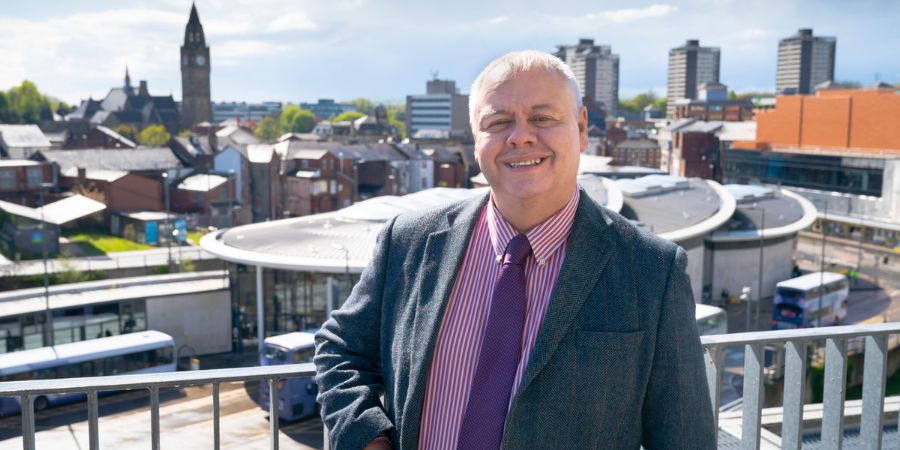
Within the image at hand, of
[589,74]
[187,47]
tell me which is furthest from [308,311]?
[589,74]

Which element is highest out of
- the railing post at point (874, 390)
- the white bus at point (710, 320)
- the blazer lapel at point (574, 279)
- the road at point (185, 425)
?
the blazer lapel at point (574, 279)

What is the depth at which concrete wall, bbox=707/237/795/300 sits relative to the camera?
3275 cm

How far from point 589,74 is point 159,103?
7419 centimetres

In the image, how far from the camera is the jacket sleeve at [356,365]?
206 centimetres

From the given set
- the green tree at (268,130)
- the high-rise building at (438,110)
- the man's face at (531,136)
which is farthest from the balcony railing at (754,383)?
the high-rise building at (438,110)

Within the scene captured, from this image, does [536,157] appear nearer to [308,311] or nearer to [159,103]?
[308,311]

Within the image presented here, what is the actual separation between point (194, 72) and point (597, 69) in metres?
75.1

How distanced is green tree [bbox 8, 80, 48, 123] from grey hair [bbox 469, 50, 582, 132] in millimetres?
96342

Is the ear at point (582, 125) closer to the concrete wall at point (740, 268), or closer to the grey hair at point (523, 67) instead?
the grey hair at point (523, 67)

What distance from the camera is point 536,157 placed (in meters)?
2.03

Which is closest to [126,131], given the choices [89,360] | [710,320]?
[89,360]

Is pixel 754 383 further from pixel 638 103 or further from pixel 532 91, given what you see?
pixel 638 103

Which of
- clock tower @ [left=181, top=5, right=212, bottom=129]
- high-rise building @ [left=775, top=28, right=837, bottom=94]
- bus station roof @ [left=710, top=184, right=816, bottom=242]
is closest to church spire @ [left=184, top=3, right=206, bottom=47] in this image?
clock tower @ [left=181, top=5, right=212, bottom=129]

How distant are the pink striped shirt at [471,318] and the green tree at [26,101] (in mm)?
96346
